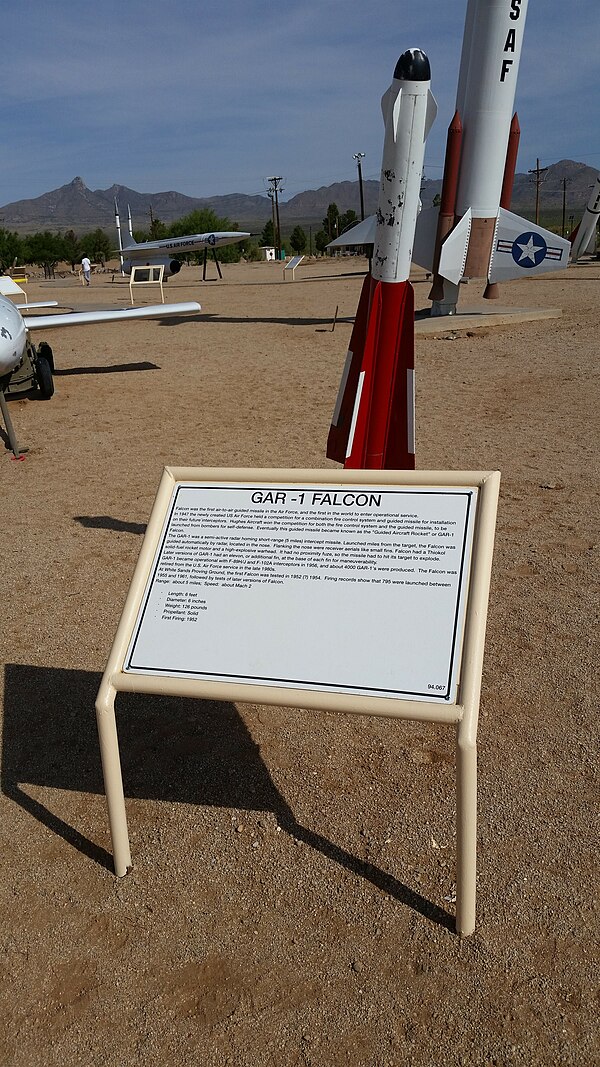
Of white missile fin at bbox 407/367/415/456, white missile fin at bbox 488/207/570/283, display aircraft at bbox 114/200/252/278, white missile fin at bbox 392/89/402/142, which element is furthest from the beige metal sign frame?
display aircraft at bbox 114/200/252/278

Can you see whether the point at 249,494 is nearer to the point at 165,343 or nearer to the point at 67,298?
the point at 165,343

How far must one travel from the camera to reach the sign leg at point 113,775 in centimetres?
251

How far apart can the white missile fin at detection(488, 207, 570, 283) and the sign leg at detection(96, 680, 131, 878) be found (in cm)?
1365

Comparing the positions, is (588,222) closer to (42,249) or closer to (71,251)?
(42,249)

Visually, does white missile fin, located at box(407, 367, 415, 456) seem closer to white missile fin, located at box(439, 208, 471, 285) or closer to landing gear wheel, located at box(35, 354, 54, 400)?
landing gear wheel, located at box(35, 354, 54, 400)

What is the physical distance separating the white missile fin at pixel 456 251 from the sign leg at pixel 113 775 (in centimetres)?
1314

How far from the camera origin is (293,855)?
279 cm

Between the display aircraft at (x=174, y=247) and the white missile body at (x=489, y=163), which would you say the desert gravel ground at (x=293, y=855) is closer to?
the white missile body at (x=489, y=163)

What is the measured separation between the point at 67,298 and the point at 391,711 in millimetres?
28196

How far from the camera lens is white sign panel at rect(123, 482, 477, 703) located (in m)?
2.35

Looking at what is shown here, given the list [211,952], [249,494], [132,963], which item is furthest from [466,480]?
[132,963]

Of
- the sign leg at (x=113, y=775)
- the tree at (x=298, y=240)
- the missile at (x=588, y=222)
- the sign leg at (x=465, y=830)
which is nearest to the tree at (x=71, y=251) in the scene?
the tree at (x=298, y=240)

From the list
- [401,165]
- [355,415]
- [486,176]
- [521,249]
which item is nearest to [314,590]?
[355,415]

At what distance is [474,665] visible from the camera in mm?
2244
